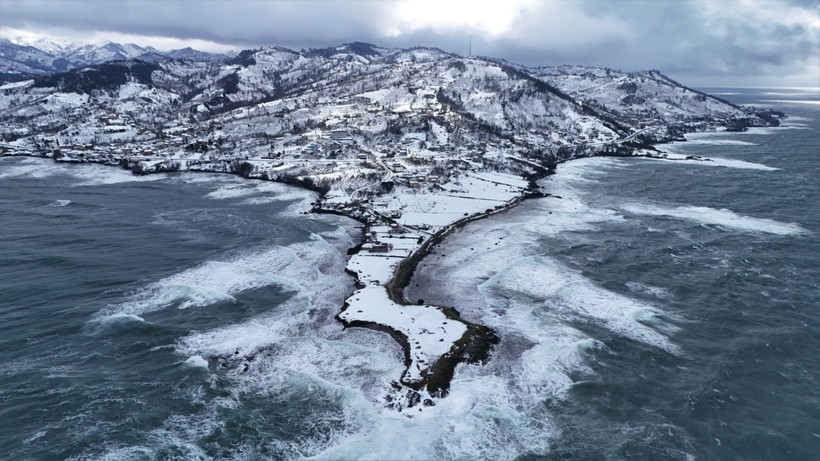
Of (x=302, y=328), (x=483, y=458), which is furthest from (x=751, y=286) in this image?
(x=302, y=328)

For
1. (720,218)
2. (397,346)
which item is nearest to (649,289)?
(397,346)

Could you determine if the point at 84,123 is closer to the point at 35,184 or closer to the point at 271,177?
the point at 35,184

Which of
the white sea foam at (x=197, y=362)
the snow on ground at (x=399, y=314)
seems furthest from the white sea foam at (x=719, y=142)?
the white sea foam at (x=197, y=362)

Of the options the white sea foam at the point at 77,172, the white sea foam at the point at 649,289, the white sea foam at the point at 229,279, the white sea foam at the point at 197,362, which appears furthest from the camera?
the white sea foam at the point at 77,172

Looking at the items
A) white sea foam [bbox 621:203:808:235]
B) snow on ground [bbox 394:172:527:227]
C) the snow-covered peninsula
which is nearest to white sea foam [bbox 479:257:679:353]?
the snow-covered peninsula

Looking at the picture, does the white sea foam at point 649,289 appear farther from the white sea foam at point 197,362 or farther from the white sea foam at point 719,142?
the white sea foam at point 719,142

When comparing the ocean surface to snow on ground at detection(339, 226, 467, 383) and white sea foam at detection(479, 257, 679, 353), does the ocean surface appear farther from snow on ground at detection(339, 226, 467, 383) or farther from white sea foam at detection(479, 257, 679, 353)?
snow on ground at detection(339, 226, 467, 383)
